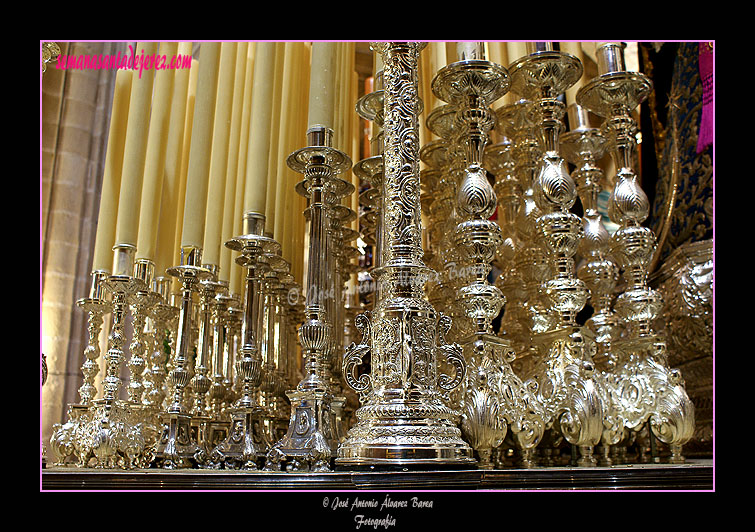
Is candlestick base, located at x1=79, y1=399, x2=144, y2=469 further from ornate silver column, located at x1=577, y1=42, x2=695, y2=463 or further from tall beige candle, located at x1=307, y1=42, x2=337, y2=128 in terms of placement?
ornate silver column, located at x1=577, y1=42, x2=695, y2=463

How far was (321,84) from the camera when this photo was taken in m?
1.12

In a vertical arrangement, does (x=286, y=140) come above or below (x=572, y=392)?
above

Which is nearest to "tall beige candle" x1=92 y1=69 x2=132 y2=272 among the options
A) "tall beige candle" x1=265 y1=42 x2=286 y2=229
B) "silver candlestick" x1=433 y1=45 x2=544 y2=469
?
"tall beige candle" x1=265 y1=42 x2=286 y2=229

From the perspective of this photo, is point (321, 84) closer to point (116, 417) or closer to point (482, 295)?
point (482, 295)

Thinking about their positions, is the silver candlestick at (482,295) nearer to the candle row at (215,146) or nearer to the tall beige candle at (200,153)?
the candle row at (215,146)

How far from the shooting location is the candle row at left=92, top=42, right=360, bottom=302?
1259mm

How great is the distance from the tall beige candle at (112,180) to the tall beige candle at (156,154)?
0.07 meters

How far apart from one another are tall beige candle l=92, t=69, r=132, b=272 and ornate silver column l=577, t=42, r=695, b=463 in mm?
1100

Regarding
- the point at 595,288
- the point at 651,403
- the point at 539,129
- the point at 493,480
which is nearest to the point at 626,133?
the point at 539,129

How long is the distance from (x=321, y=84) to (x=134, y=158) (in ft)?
1.76

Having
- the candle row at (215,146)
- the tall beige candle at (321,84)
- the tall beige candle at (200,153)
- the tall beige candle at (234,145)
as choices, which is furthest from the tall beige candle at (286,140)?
the tall beige candle at (321,84)

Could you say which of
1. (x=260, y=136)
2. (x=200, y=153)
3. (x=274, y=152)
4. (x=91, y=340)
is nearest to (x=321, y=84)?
(x=260, y=136)

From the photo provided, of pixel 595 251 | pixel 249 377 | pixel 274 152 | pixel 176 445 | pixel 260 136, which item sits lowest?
pixel 176 445

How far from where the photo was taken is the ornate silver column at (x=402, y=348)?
0.78 meters
